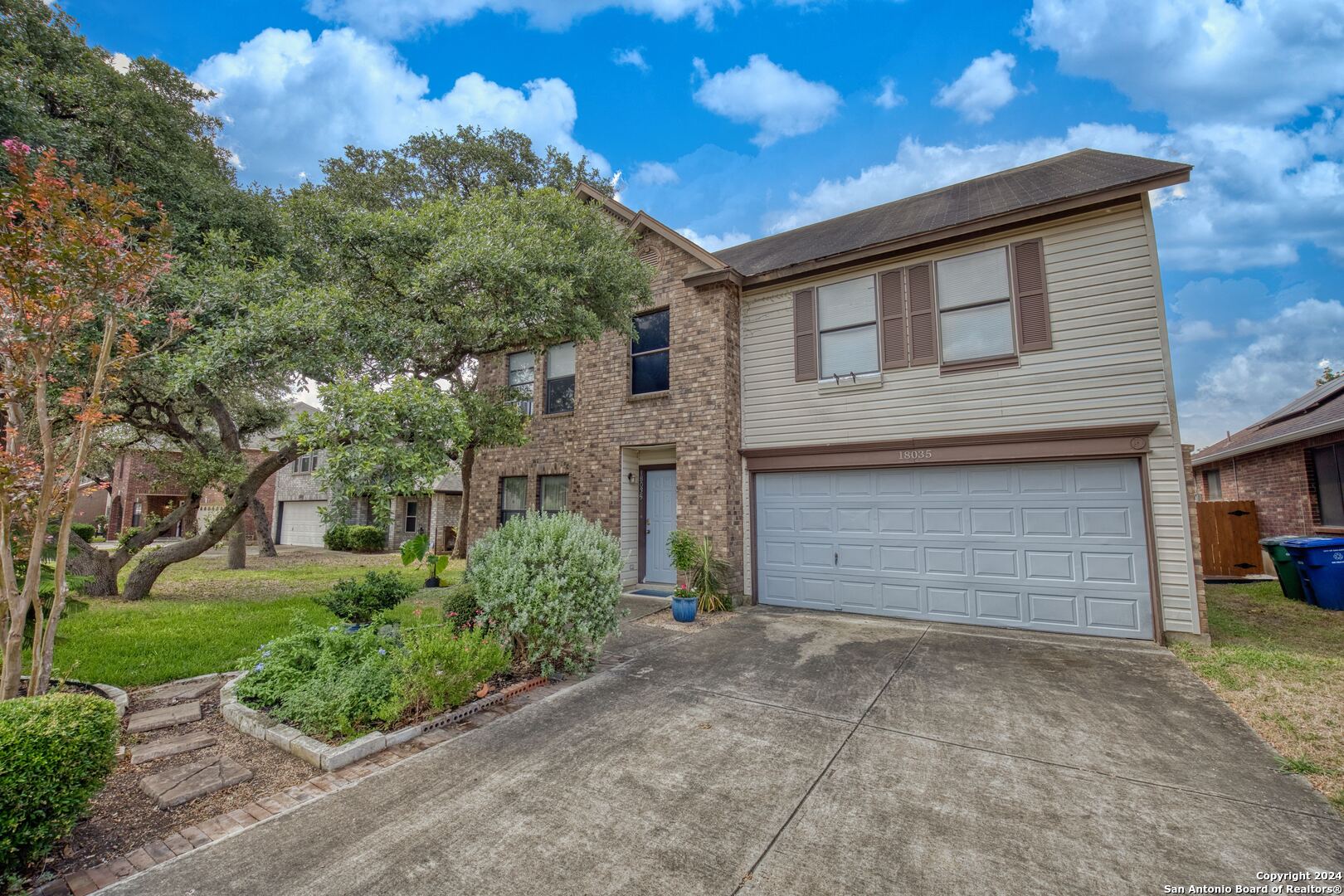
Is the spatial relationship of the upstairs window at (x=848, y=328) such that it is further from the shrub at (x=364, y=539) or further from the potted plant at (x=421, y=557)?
the shrub at (x=364, y=539)

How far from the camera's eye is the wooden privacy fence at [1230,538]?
11.1 metres

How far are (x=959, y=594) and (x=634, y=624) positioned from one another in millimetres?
4723

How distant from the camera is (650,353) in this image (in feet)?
34.0

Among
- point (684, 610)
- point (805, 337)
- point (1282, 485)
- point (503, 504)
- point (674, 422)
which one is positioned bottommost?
point (684, 610)

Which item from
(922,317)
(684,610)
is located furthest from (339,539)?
(922,317)

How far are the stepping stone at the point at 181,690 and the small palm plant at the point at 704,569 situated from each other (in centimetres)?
589

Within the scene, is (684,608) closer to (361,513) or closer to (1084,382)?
(1084,382)

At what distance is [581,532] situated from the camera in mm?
5680

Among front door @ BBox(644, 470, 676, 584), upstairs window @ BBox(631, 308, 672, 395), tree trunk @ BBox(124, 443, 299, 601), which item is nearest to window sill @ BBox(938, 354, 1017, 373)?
upstairs window @ BBox(631, 308, 672, 395)

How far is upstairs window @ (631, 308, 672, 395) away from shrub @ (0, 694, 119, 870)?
8.25m

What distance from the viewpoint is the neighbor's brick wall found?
30.4 ft

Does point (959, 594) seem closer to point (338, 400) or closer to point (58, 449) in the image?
point (338, 400)

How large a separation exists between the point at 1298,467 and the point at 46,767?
18304 millimetres

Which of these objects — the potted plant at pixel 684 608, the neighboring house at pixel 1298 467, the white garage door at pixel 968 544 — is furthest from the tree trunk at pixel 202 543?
the neighboring house at pixel 1298 467
